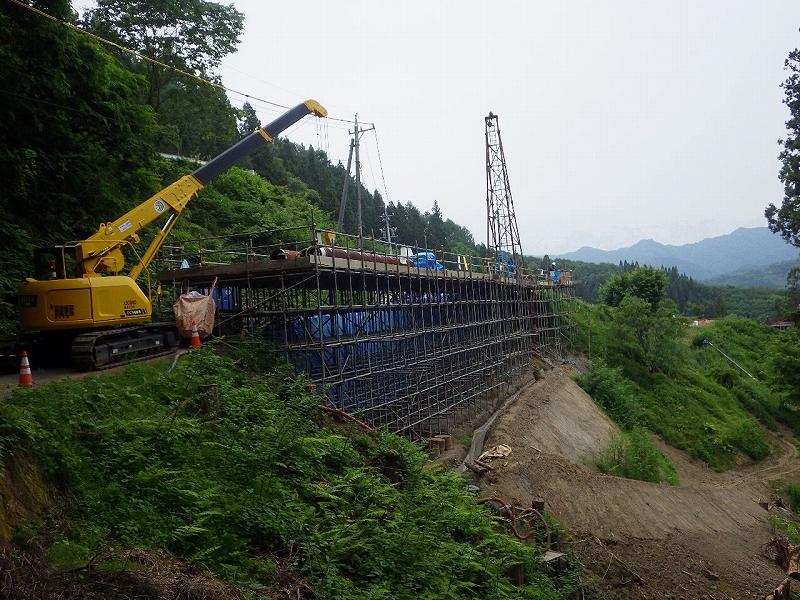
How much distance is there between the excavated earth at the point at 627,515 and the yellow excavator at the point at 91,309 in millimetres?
9183

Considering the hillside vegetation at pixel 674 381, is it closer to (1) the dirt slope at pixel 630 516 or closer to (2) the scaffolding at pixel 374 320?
(1) the dirt slope at pixel 630 516

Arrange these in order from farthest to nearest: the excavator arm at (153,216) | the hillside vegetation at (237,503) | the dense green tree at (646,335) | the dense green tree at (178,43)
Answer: the dense green tree at (646,335), the dense green tree at (178,43), the excavator arm at (153,216), the hillside vegetation at (237,503)

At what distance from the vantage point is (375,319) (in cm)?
1834

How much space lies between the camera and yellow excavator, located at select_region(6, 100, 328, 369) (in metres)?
11.9

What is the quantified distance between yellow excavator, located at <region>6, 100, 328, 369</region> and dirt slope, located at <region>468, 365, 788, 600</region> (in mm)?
9199

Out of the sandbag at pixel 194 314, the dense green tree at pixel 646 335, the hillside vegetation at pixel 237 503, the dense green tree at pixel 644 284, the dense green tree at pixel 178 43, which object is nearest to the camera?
the hillside vegetation at pixel 237 503

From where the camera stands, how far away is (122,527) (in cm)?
642

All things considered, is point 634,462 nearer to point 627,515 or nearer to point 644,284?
point 627,515

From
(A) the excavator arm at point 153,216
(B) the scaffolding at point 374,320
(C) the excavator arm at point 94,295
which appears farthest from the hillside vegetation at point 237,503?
(A) the excavator arm at point 153,216

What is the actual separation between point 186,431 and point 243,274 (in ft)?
21.7

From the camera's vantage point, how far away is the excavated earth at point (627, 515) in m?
12.9

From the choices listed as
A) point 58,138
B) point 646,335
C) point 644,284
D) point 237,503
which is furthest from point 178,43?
point 644,284

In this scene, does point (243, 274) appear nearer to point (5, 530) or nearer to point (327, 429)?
point (327, 429)

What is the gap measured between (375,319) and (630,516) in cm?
930
